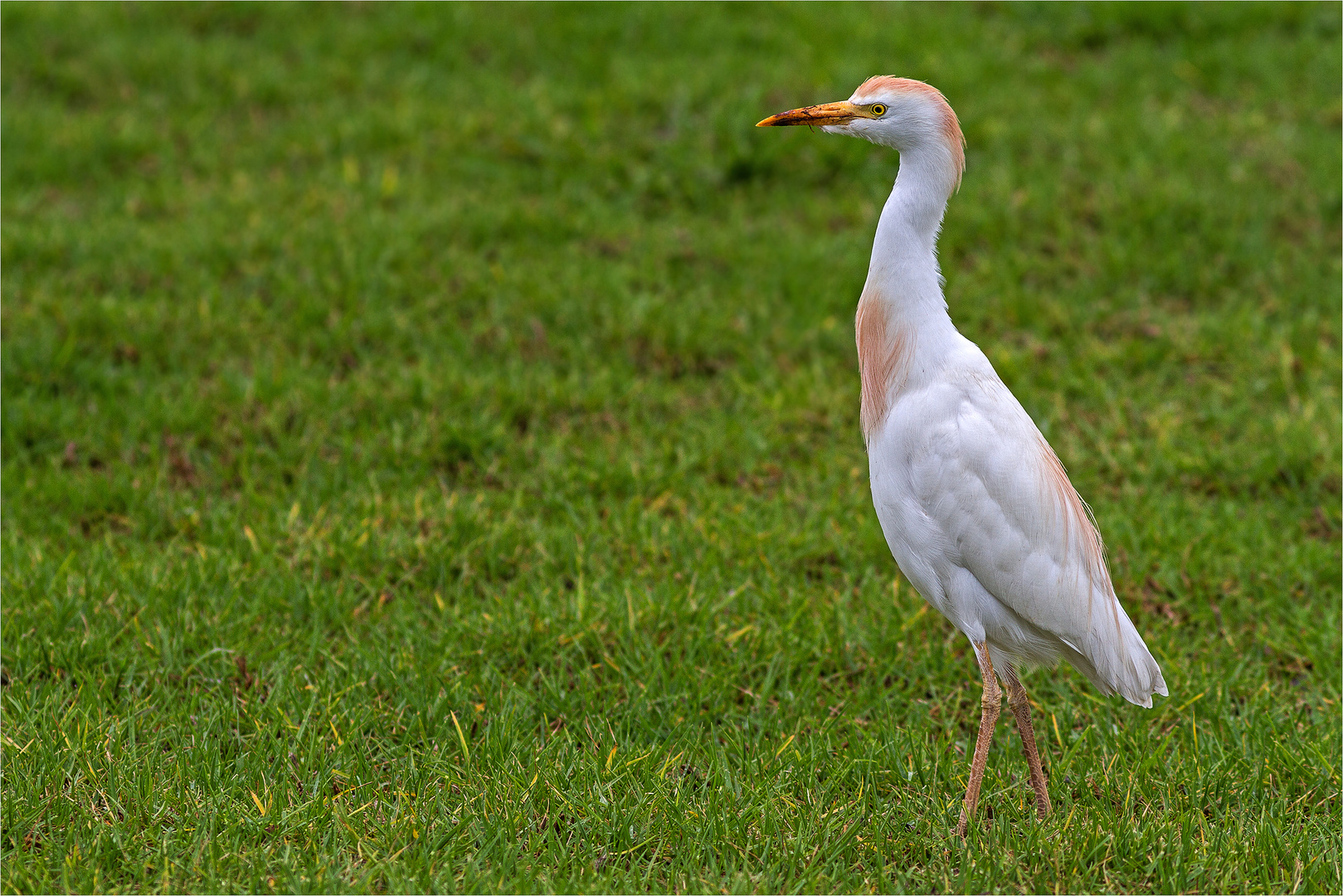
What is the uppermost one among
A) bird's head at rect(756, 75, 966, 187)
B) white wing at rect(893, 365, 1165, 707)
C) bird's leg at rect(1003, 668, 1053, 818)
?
bird's head at rect(756, 75, 966, 187)

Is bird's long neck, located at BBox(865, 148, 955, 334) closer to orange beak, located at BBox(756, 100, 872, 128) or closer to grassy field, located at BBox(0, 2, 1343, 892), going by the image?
orange beak, located at BBox(756, 100, 872, 128)

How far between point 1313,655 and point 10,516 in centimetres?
490

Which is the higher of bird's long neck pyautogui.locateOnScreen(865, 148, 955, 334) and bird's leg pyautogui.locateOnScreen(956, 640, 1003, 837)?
bird's long neck pyautogui.locateOnScreen(865, 148, 955, 334)

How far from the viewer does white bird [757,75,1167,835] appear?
Answer: 3.06 meters

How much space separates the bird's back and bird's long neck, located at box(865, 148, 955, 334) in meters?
0.13

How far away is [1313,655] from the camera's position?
3.91 m

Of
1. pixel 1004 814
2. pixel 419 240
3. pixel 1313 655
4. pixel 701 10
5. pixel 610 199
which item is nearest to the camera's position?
pixel 1004 814

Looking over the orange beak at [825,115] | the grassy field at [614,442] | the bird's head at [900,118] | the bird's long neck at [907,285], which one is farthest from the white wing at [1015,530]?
the orange beak at [825,115]

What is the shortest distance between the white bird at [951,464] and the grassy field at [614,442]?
1.51 ft

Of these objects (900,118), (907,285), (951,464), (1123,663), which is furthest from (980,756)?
(900,118)

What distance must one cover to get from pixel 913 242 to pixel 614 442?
7.97ft

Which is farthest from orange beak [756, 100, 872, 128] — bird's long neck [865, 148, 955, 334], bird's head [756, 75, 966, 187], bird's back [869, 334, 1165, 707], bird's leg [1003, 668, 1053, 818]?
bird's leg [1003, 668, 1053, 818]

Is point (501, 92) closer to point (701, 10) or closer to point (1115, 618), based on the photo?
point (701, 10)

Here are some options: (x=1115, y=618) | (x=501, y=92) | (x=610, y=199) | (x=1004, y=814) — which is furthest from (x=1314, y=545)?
(x=501, y=92)
